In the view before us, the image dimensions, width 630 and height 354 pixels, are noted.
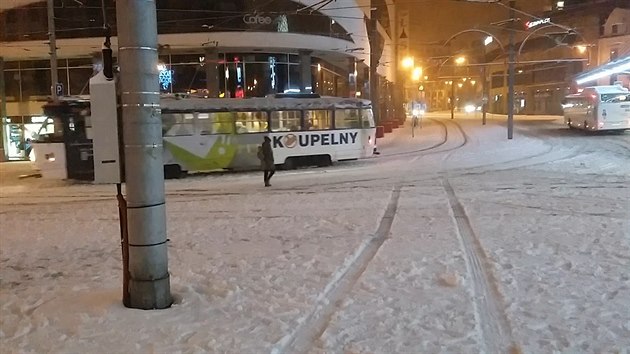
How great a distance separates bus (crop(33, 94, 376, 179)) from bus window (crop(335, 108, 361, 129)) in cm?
4

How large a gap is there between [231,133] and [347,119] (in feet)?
17.5

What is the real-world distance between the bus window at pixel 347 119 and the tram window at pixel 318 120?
404mm

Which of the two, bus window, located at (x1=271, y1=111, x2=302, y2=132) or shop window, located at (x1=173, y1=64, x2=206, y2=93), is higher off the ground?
shop window, located at (x1=173, y1=64, x2=206, y2=93)

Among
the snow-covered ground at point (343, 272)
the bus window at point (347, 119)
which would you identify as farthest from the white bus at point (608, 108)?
the snow-covered ground at point (343, 272)

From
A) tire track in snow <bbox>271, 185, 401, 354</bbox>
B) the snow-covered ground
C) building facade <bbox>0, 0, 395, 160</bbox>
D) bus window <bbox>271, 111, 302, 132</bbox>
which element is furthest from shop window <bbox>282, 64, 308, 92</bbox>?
tire track in snow <bbox>271, 185, 401, 354</bbox>

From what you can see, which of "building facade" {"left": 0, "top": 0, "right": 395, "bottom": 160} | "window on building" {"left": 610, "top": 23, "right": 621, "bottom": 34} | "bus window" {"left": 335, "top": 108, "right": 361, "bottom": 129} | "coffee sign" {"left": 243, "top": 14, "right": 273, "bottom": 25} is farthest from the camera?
"window on building" {"left": 610, "top": 23, "right": 621, "bottom": 34}

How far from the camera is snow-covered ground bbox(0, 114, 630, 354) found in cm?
562

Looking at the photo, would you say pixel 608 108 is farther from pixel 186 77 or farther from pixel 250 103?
pixel 186 77

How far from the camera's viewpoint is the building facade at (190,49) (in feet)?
112

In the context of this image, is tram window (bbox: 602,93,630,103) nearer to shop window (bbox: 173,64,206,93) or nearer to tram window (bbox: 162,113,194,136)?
shop window (bbox: 173,64,206,93)

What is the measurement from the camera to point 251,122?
23.9 metres

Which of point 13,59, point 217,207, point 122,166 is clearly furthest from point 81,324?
point 13,59

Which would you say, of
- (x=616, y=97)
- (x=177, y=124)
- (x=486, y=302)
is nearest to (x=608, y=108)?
(x=616, y=97)

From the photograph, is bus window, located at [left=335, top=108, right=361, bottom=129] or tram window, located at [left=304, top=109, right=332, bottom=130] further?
bus window, located at [left=335, top=108, right=361, bottom=129]
